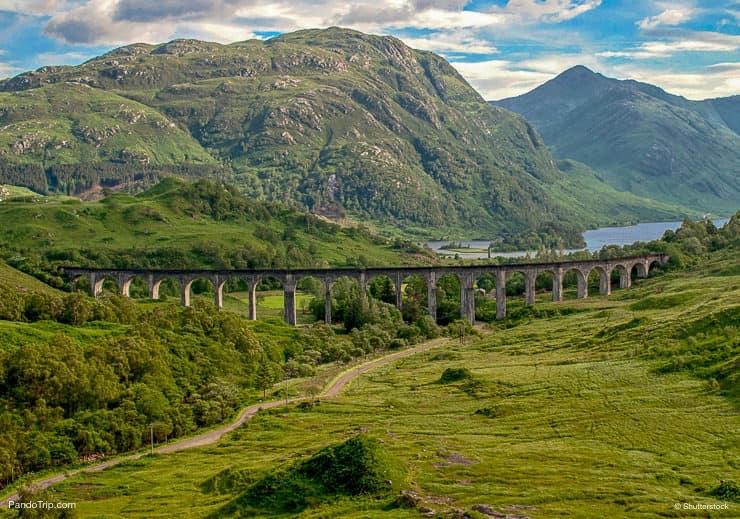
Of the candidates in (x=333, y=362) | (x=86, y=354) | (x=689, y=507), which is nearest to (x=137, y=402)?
(x=86, y=354)

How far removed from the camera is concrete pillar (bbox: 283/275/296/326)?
15188cm

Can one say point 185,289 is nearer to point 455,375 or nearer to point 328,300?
point 328,300

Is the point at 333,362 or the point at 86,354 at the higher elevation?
the point at 86,354

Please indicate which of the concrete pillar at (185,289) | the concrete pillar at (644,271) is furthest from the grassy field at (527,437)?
the concrete pillar at (644,271)

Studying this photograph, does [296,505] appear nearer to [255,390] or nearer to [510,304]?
[255,390]

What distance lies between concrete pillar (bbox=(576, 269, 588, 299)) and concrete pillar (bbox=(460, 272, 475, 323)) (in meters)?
22.7

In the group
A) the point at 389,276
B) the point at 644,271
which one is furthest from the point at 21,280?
the point at 644,271

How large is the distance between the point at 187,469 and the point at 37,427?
585 inches

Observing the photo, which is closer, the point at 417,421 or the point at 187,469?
the point at 187,469

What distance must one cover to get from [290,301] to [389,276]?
19348 millimetres

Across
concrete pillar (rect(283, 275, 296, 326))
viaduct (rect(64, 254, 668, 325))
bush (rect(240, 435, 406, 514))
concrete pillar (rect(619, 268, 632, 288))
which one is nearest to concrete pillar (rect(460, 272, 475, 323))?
viaduct (rect(64, 254, 668, 325))

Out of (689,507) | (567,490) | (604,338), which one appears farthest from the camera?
(604,338)

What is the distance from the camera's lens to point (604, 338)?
10181 centimetres

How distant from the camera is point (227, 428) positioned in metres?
76.9
